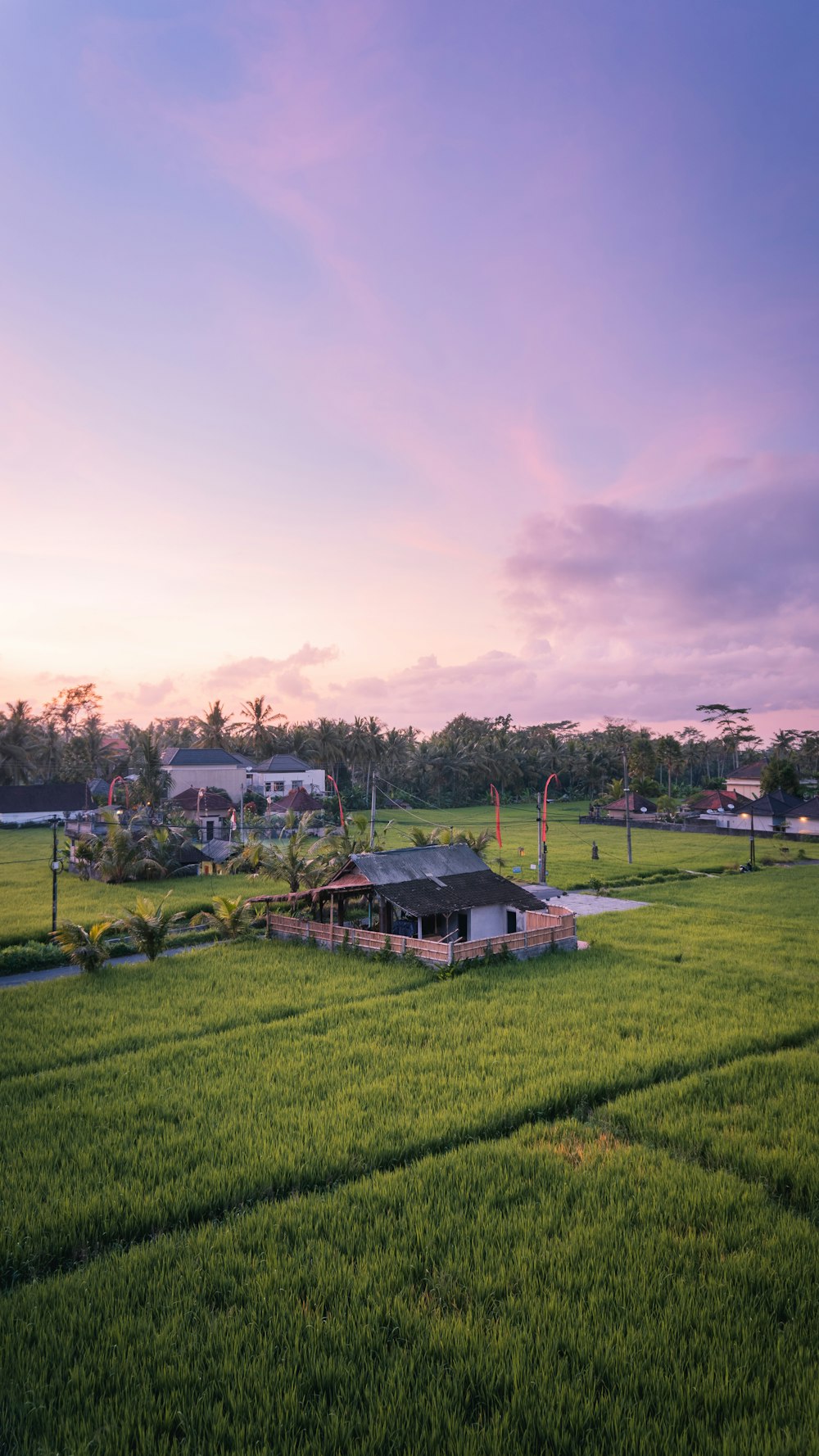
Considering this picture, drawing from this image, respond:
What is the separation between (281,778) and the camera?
86.2 m

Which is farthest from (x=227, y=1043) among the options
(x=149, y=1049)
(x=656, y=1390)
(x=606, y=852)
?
(x=606, y=852)

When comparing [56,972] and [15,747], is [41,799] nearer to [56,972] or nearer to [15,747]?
[15,747]

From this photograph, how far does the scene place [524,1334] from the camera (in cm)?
747

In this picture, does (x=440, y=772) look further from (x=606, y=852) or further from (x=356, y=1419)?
(x=356, y=1419)

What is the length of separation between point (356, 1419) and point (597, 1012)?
1337cm

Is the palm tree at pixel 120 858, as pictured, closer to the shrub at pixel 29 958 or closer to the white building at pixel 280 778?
the shrub at pixel 29 958

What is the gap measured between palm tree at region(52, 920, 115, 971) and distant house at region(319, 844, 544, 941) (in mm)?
7937

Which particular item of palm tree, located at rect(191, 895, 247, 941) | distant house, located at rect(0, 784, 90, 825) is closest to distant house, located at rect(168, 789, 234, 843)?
distant house, located at rect(0, 784, 90, 825)

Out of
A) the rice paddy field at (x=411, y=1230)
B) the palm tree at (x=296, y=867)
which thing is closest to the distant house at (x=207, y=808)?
the palm tree at (x=296, y=867)

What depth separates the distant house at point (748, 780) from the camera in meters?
93.2

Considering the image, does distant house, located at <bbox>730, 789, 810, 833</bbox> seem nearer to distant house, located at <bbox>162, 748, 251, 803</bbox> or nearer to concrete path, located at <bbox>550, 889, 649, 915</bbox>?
concrete path, located at <bbox>550, 889, 649, 915</bbox>

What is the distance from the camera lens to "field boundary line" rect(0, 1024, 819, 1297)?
909 centimetres

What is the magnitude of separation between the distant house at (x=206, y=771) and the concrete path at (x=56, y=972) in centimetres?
5083

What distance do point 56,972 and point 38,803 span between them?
2304 inches
